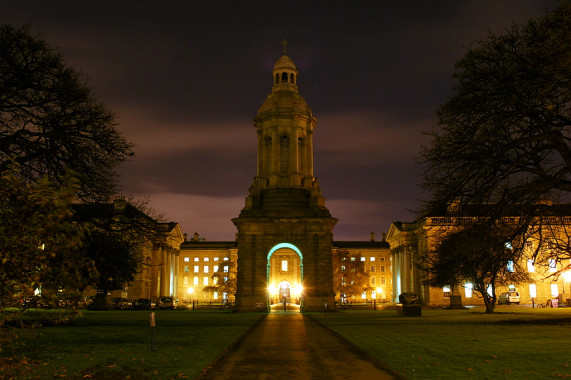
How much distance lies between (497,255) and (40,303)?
20870mm

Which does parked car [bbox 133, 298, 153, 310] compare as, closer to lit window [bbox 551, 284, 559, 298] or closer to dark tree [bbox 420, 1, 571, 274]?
dark tree [bbox 420, 1, 571, 274]

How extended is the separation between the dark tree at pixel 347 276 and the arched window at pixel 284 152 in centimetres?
4019

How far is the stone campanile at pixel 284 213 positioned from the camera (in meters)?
59.4

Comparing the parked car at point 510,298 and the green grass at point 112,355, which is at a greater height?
the parked car at point 510,298

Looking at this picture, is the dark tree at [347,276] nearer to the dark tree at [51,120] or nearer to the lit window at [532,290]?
the lit window at [532,290]

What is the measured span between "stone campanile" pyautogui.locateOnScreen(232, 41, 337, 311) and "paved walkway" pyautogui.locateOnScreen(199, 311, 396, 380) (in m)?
33.2

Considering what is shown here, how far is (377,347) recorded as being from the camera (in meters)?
21.3

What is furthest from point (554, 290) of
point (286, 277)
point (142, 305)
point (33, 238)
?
point (33, 238)

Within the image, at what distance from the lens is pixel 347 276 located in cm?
10406

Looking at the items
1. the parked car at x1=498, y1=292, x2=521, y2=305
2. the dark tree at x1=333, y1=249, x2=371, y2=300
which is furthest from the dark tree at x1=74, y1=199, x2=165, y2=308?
the parked car at x1=498, y1=292, x2=521, y2=305

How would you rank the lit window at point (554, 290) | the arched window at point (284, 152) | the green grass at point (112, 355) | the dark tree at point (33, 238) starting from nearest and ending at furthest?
the dark tree at point (33, 238)
the green grass at point (112, 355)
the arched window at point (284, 152)
the lit window at point (554, 290)

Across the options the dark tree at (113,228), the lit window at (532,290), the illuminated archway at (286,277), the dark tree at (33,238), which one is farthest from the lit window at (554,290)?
the dark tree at (33,238)

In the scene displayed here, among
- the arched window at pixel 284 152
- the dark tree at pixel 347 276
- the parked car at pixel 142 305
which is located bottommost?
the parked car at pixel 142 305

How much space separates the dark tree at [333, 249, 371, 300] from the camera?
10224 centimetres
